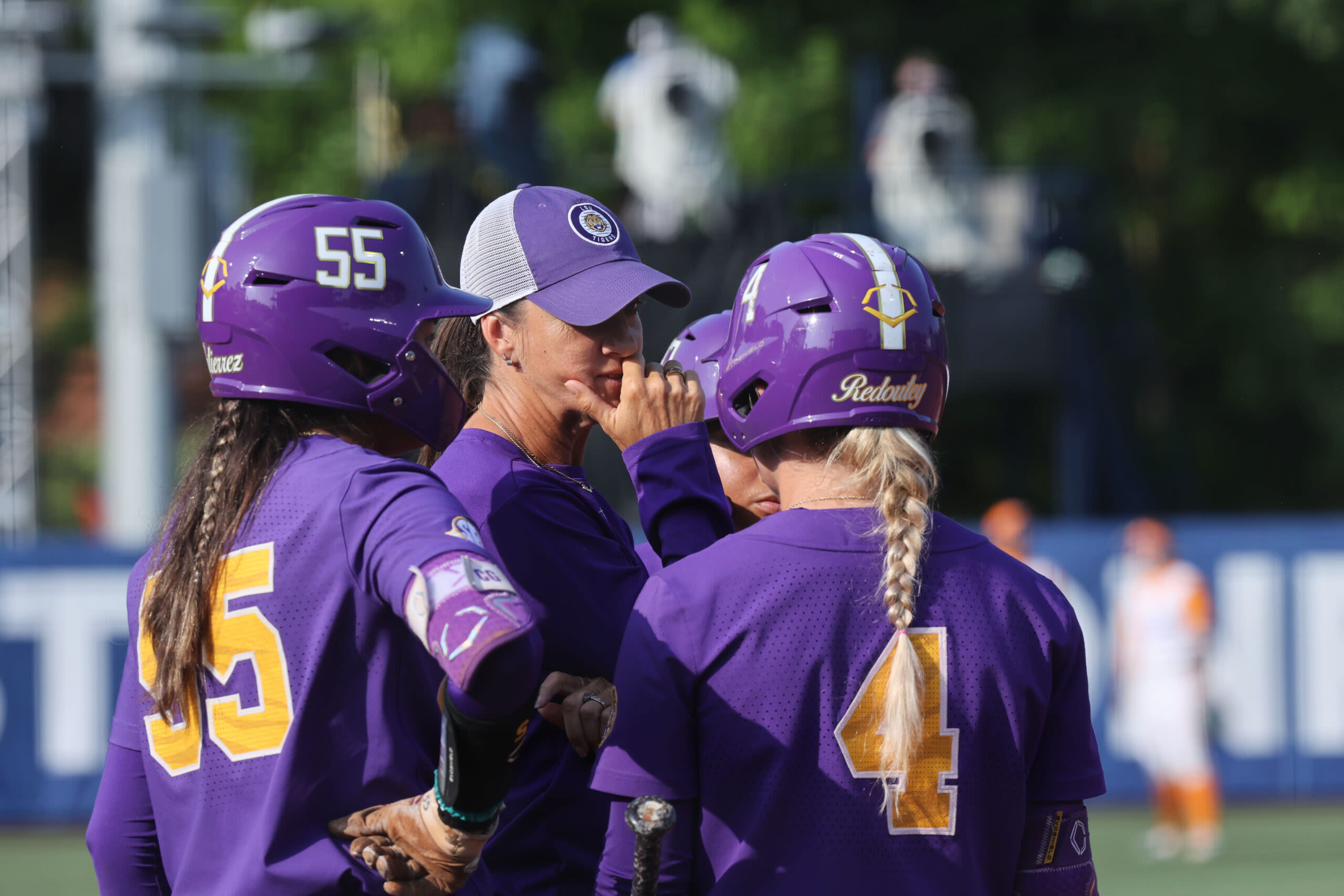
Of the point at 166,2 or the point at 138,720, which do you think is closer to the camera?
the point at 138,720

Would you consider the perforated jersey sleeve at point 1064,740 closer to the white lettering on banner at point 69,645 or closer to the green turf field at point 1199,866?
the green turf field at point 1199,866

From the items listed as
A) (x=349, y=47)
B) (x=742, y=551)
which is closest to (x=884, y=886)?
(x=742, y=551)

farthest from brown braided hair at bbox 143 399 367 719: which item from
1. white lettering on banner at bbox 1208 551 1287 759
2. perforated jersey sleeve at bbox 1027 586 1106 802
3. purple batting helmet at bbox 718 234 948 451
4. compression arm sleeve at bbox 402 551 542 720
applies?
white lettering on banner at bbox 1208 551 1287 759

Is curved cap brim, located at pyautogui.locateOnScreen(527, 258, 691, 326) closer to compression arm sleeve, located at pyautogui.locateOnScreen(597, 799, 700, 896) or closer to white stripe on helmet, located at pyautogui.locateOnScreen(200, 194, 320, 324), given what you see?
white stripe on helmet, located at pyautogui.locateOnScreen(200, 194, 320, 324)

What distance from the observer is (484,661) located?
84.0 inches

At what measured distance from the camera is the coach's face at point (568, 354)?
10.5ft

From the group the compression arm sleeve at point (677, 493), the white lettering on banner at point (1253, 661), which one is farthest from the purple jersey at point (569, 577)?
the white lettering on banner at point (1253, 661)

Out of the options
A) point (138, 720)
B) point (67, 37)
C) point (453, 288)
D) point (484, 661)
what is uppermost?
point (67, 37)

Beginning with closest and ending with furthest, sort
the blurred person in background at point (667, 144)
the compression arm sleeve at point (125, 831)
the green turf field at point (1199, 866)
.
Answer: the compression arm sleeve at point (125, 831) < the green turf field at point (1199, 866) < the blurred person in background at point (667, 144)

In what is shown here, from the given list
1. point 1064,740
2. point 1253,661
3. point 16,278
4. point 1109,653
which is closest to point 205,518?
point 1064,740

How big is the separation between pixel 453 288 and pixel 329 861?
3.33 ft

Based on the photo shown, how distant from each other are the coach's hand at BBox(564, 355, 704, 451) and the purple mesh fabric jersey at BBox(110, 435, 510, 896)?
64 centimetres

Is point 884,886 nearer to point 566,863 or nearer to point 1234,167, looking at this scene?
point 566,863

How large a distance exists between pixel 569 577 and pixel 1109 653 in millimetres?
11225
